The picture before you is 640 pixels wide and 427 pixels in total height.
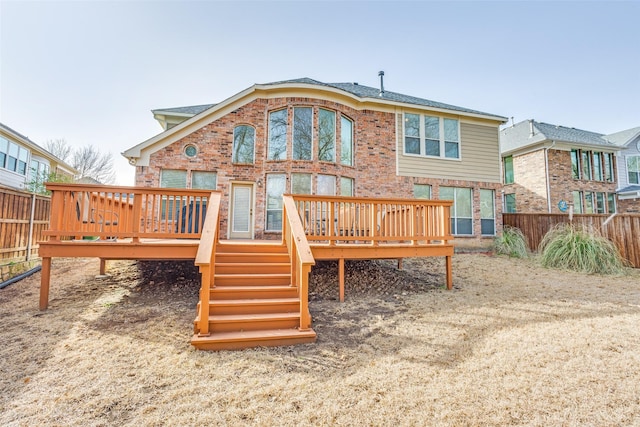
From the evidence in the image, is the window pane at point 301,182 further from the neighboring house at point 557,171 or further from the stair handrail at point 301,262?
the neighboring house at point 557,171

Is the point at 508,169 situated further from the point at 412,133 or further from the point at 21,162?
the point at 21,162

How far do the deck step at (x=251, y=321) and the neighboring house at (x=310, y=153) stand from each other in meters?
5.49

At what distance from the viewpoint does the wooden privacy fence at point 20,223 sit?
6.78 meters

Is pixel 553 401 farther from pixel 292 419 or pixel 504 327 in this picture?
pixel 292 419

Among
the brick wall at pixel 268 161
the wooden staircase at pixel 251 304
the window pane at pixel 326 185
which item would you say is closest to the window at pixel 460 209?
the brick wall at pixel 268 161

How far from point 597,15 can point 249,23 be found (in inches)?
449

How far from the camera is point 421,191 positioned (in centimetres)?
1116


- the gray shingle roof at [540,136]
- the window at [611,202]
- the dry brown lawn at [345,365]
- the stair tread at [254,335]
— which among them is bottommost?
the dry brown lawn at [345,365]

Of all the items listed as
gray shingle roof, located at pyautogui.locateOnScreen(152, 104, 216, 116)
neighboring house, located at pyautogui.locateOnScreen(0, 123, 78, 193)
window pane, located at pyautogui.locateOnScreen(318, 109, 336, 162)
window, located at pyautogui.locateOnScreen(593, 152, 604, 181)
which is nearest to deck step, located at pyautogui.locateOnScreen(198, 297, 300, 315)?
window pane, located at pyautogui.locateOnScreen(318, 109, 336, 162)

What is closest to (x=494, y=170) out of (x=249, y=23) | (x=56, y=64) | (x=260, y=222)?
(x=260, y=222)

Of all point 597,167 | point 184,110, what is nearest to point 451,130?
point 184,110

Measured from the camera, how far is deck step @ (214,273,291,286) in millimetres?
4477

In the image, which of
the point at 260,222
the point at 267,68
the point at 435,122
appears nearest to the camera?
the point at 260,222

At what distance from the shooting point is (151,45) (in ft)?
31.2
